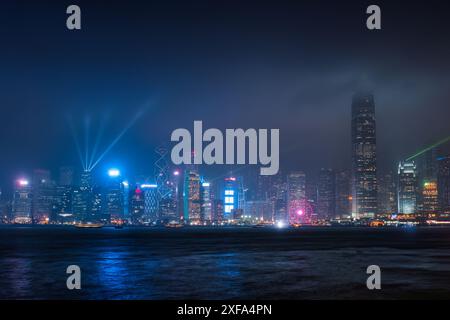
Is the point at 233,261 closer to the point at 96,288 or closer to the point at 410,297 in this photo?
the point at 96,288

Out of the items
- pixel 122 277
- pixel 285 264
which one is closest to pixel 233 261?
pixel 285 264

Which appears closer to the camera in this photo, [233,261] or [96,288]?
[96,288]
